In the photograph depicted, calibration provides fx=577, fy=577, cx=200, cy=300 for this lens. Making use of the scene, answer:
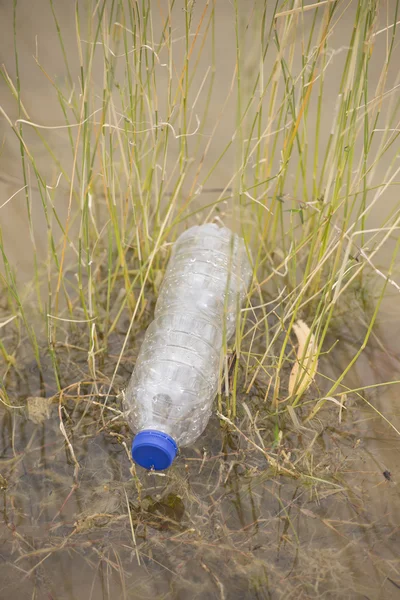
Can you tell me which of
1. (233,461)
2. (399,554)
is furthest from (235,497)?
(399,554)

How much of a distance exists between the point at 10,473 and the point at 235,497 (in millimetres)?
474

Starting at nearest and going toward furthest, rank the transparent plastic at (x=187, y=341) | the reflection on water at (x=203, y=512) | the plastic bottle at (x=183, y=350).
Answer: the reflection on water at (x=203, y=512), the plastic bottle at (x=183, y=350), the transparent plastic at (x=187, y=341)

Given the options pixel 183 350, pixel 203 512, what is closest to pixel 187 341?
pixel 183 350

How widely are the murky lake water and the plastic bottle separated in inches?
2.4

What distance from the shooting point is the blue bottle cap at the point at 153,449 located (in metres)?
1.10

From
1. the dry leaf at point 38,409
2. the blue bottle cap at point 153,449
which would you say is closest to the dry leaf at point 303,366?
the blue bottle cap at point 153,449

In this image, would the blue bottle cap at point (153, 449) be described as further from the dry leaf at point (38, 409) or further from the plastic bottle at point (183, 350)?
the dry leaf at point (38, 409)

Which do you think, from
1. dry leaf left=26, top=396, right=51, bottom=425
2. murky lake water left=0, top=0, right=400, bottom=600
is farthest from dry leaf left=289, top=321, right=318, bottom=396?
dry leaf left=26, top=396, right=51, bottom=425

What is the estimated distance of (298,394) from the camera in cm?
132

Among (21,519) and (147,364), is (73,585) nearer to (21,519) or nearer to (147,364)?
(21,519)

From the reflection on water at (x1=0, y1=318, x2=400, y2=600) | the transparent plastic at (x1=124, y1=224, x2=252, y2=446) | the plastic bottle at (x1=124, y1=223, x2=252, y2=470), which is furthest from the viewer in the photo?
the transparent plastic at (x1=124, y1=224, x2=252, y2=446)

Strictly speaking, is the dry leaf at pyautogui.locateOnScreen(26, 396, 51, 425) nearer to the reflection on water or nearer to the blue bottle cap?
the reflection on water

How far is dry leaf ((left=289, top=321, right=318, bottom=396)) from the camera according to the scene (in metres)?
1.26

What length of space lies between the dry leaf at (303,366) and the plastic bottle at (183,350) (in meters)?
0.18
